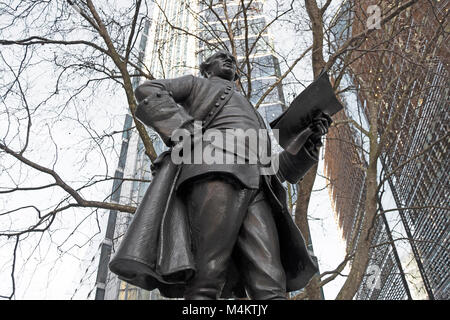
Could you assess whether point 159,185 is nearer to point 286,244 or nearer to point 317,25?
point 286,244

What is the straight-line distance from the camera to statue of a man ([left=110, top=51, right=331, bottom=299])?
2.19m

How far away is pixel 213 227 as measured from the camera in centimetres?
224

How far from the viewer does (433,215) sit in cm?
1244

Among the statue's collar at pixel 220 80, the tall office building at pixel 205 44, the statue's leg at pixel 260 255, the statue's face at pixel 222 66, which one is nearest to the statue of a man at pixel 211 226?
the statue's leg at pixel 260 255

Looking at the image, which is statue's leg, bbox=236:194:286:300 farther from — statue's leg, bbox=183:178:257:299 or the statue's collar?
the statue's collar

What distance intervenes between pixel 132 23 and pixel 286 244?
5899mm

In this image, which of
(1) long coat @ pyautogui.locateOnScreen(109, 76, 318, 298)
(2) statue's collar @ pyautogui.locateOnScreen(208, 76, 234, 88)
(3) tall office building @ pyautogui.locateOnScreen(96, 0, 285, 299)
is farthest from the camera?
(3) tall office building @ pyautogui.locateOnScreen(96, 0, 285, 299)

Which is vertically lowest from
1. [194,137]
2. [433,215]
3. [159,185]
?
[159,185]

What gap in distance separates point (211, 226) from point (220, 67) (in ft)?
4.53

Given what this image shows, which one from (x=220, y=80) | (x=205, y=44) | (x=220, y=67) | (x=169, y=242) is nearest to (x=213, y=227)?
(x=169, y=242)

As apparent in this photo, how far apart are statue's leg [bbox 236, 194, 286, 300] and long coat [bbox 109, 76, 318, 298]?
0.47 feet

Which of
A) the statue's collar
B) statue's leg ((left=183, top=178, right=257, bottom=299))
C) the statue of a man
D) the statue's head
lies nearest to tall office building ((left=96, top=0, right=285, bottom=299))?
the statue's head

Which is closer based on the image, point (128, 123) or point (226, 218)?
point (226, 218)
